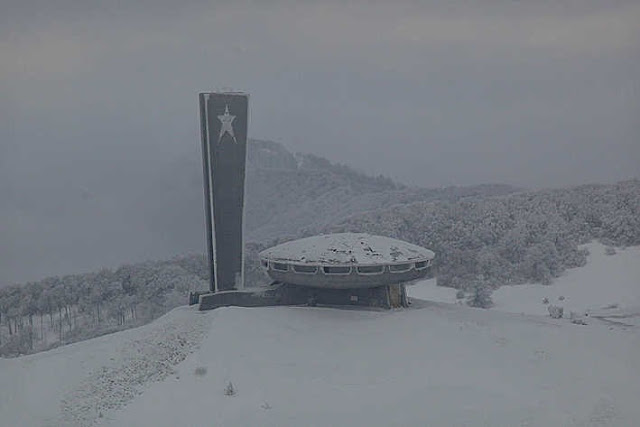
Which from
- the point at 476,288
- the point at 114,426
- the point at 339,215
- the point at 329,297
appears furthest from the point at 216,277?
the point at 339,215

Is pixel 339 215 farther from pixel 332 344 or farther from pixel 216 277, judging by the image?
pixel 332 344

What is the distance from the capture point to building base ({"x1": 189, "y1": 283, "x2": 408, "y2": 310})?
1422cm

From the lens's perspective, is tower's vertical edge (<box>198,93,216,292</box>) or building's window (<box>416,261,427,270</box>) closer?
building's window (<box>416,261,427,270</box>)

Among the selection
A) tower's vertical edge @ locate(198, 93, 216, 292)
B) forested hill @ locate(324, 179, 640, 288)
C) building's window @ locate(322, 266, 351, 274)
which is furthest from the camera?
forested hill @ locate(324, 179, 640, 288)

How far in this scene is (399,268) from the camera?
1343cm

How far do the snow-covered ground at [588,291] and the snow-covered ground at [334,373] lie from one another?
Answer: 3.18 metres

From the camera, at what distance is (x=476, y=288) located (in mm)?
24328

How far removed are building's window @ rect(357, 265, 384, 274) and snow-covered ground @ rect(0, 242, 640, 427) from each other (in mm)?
985

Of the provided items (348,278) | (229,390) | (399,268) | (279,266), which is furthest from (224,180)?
(229,390)

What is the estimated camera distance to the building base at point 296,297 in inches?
560

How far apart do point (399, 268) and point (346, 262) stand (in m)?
1.21

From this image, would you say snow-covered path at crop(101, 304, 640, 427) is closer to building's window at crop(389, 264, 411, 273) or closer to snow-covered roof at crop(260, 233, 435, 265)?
building's window at crop(389, 264, 411, 273)

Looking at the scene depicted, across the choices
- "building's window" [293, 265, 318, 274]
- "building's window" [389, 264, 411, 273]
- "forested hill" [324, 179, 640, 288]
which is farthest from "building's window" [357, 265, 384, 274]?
"forested hill" [324, 179, 640, 288]

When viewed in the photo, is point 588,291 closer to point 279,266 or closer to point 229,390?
point 279,266
